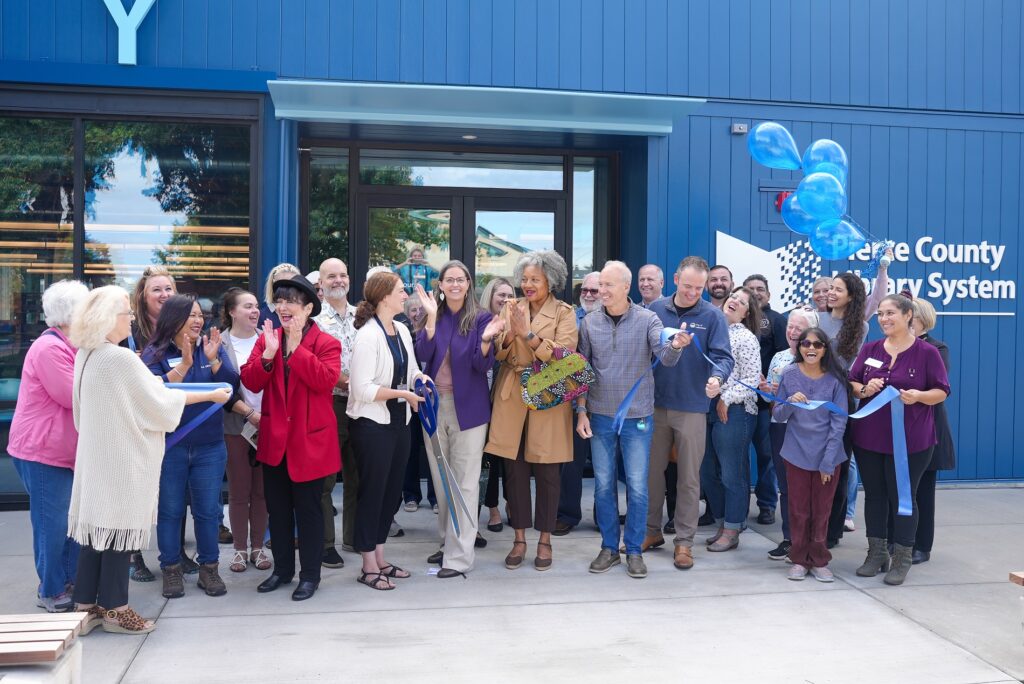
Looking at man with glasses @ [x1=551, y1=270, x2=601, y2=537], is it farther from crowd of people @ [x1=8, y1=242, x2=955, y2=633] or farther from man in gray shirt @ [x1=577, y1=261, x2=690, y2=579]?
man in gray shirt @ [x1=577, y1=261, x2=690, y2=579]

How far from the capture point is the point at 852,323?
5.66 m

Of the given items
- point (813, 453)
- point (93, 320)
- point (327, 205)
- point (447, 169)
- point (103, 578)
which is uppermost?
point (447, 169)

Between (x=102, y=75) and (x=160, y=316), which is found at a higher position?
(x=102, y=75)

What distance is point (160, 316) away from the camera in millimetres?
4672

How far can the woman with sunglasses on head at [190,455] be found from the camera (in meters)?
4.68

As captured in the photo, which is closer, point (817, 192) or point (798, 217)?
point (817, 192)

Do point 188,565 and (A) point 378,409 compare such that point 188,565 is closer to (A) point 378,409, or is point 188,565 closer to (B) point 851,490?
(A) point 378,409

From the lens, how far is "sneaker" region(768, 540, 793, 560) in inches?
221

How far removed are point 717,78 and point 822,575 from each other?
4.60m

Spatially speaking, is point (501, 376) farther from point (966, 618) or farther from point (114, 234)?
point (114, 234)

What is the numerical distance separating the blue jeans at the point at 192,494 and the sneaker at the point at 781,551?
3.44 m

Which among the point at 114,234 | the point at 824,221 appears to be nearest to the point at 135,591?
the point at 114,234

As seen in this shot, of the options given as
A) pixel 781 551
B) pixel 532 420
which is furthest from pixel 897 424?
pixel 532 420

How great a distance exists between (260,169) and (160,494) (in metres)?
3.38
